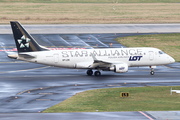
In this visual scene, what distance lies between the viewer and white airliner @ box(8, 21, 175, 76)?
46.7 meters

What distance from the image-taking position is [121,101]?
3291cm

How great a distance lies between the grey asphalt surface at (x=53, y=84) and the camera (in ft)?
89.8

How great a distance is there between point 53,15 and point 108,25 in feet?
88.7

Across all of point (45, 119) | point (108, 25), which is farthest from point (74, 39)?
point (45, 119)

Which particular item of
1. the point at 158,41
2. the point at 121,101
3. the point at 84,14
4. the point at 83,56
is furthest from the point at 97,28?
the point at 121,101

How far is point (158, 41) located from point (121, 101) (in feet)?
151

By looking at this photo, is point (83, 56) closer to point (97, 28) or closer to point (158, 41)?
point (158, 41)

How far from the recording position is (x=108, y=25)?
325 feet

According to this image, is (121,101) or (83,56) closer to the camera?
(121,101)

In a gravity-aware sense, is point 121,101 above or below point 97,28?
below

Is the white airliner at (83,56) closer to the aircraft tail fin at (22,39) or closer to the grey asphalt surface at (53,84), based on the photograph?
the aircraft tail fin at (22,39)

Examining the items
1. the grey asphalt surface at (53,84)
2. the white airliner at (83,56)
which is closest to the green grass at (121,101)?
the grey asphalt surface at (53,84)

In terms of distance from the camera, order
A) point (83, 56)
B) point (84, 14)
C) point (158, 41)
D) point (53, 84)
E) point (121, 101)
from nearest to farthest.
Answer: point (121, 101) → point (53, 84) → point (83, 56) → point (158, 41) → point (84, 14)

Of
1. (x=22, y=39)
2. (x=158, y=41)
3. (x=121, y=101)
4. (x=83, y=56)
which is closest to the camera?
(x=121, y=101)
